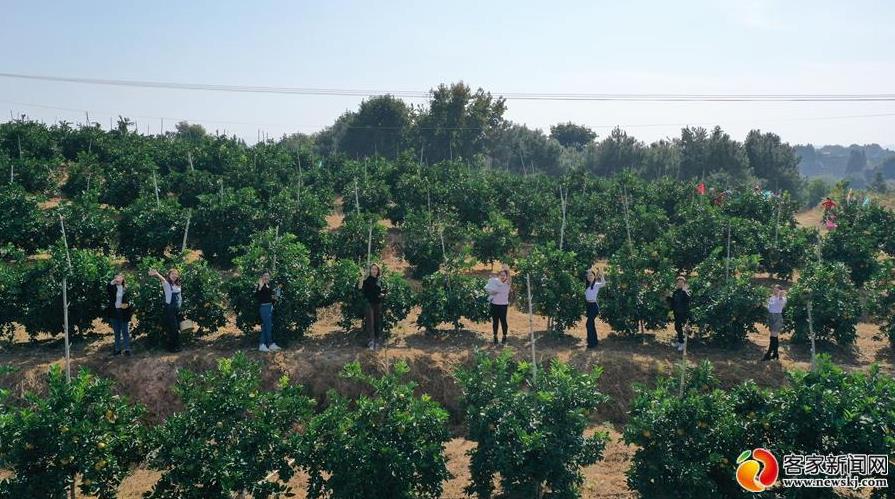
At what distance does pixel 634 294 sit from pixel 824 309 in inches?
147

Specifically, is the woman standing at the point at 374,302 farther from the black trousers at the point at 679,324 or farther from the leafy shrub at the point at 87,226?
the leafy shrub at the point at 87,226

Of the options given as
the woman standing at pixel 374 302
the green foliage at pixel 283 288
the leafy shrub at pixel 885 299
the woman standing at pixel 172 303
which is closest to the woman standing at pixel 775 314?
the leafy shrub at pixel 885 299

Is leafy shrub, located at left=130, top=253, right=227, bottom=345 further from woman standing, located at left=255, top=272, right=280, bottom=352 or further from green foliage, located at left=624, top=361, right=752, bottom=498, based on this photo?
green foliage, located at left=624, top=361, right=752, bottom=498

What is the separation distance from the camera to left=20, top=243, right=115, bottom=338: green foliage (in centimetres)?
1134

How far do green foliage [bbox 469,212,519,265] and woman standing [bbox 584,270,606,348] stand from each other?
5802mm

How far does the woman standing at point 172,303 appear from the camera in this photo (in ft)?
36.5

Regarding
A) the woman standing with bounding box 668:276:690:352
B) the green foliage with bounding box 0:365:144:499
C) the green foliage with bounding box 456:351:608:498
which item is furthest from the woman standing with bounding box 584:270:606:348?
the green foliage with bounding box 0:365:144:499

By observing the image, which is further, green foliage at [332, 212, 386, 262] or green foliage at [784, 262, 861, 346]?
green foliage at [332, 212, 386, 262]

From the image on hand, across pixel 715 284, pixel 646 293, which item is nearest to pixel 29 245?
pixel 646 293

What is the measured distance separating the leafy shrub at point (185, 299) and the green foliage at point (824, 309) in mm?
10833

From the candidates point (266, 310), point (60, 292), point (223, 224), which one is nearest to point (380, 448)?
point (266, 310)

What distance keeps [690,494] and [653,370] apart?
457cm

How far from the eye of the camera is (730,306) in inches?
484

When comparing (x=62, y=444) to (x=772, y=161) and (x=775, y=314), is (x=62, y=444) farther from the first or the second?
(x=772, y=161)
